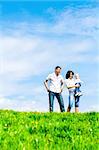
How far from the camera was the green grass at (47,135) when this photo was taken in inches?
413

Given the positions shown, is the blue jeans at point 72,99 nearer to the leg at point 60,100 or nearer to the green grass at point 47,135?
the leg at point 60,100

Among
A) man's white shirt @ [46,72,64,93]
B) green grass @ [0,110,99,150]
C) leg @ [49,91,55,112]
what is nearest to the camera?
green grass @ [0,110,99,150]

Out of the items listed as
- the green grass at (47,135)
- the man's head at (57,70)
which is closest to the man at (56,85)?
the man's head at (57,70)

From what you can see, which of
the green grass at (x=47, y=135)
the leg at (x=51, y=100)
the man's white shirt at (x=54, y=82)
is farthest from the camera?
the man's white shirt at (x=54, y=82)

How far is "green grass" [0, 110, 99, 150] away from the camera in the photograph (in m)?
10.5

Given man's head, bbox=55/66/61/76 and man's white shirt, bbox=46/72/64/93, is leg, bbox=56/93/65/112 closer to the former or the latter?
man's white shirt, bbox=46/72/64/93

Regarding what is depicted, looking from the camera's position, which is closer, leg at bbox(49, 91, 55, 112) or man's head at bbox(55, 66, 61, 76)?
leg at bbox(49, 91, 55, 112)

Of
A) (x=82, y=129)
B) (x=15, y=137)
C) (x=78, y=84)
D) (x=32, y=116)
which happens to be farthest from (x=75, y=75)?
(x=15, y=137)

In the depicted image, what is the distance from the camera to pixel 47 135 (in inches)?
477

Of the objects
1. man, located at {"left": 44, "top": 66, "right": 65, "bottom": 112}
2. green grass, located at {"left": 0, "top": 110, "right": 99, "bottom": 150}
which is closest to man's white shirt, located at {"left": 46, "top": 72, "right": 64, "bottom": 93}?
man, located at {"left": 44, "top": 66, "right": 65, "bottom": 112}

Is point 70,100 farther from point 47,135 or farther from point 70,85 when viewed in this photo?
point 47,135

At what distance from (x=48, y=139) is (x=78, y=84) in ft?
42.9

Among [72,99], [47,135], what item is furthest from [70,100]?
[47,135]

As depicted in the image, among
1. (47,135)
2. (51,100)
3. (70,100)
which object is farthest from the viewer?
(70,100)
